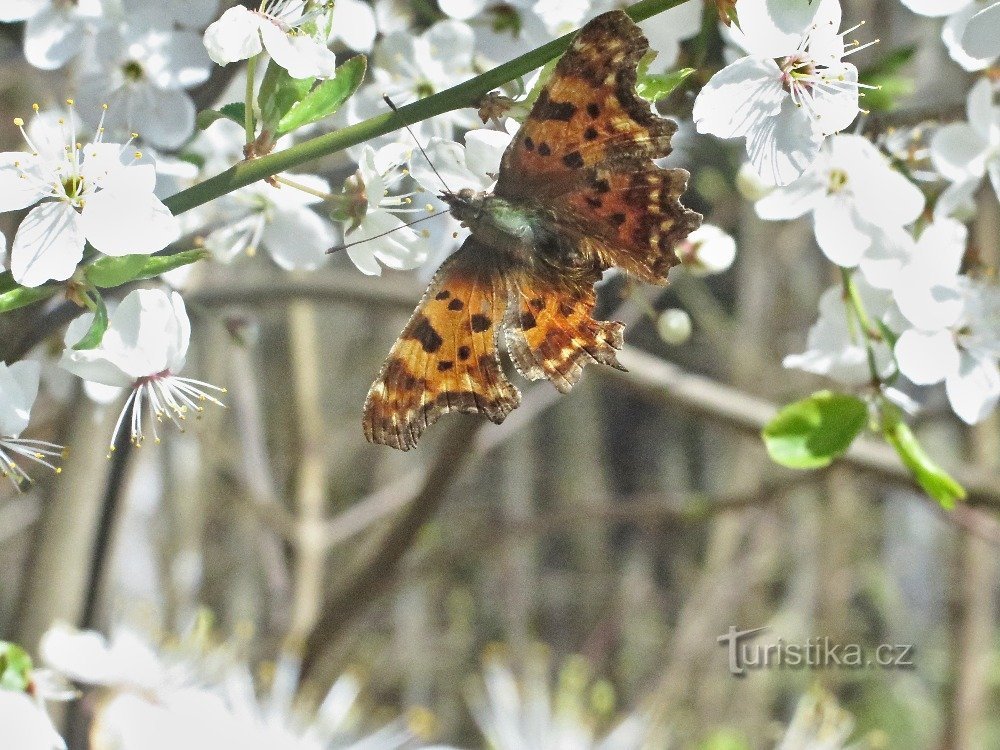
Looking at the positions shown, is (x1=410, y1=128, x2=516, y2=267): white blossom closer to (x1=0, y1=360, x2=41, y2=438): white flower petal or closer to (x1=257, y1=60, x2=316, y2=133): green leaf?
(x1=257, y1=60, x2=316, y2=133): green leaf

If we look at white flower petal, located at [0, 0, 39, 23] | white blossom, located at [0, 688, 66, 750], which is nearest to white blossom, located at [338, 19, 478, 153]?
white flower petal, located at [0, 0, 39, 23]

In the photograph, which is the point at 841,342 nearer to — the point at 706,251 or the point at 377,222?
the point at 706,251

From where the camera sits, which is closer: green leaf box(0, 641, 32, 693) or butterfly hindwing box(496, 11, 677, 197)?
butterfly hindwing box(496, 11, 677, 197)

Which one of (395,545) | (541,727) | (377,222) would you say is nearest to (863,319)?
(377,222)

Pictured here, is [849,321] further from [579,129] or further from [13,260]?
[13,260]

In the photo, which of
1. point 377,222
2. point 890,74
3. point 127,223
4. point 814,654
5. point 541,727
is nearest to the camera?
point 127,223

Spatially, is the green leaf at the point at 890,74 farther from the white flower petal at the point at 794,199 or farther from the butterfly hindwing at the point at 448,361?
the butterfly hindwing at the point at 448,361

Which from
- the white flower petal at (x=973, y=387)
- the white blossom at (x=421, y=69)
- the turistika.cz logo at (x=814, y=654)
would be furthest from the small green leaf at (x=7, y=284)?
the turistika.cz logo at (x=814, y=654)
